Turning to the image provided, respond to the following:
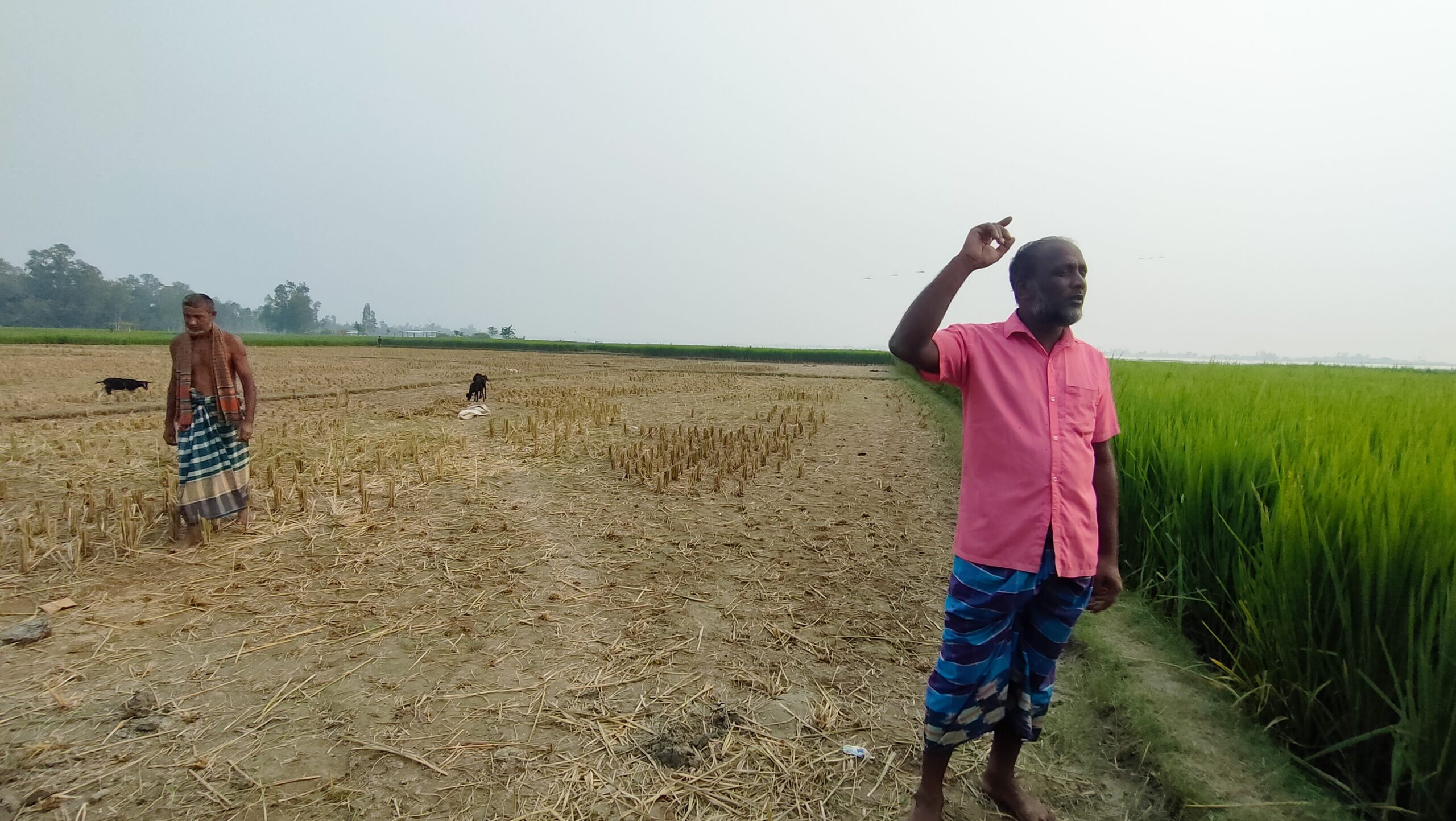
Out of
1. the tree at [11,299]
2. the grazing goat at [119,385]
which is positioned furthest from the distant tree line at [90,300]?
the grazing goat at [119,385]

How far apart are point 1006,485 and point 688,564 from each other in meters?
2.90

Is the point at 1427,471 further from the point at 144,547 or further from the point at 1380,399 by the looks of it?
the point at 144,547

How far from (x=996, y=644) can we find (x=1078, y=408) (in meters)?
0.75

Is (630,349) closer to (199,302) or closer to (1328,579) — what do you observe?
(199,302)

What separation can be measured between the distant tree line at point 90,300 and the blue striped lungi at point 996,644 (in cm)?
9373

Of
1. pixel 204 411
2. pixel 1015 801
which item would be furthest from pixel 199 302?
pixel 1015 801

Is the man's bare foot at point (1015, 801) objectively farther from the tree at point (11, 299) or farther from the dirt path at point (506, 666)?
the tree at point (11, 299)

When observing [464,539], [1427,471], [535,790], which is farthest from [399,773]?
[1427,471]

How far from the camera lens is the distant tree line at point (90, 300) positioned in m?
80.9

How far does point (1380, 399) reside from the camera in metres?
6.27

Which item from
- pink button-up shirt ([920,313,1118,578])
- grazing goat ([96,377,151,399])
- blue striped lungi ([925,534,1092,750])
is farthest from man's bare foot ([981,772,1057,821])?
grazing goat ([96,377,151,399])

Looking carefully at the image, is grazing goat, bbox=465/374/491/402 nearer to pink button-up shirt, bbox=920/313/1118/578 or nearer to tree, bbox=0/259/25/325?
pink button-up shirt, bbox=920/313/1118/578

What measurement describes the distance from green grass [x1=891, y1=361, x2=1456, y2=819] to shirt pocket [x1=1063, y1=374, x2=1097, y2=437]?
1.06 metres

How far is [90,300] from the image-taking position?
86.2 m
